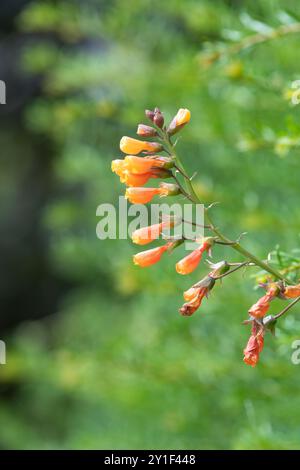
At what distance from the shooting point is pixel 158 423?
1.62 metres

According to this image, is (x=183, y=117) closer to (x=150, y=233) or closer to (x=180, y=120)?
(x=180, y=120)

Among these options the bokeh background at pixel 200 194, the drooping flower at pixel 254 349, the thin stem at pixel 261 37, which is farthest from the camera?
the bokeh background at pixel 200 194

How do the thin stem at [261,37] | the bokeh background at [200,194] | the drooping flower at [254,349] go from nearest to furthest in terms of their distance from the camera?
1. the drooping flower at [254,349]
2. the thin stem at [261,37]
3. the bokeh background at [200,194]

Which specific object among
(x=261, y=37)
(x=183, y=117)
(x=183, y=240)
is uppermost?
(x=261, y=37)

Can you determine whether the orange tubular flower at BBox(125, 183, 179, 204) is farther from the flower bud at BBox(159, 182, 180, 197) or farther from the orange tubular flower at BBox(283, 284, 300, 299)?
the orange tubular flower at BBox(283, 284, 300, 299)

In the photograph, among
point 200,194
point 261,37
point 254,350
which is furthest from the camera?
point 200,194

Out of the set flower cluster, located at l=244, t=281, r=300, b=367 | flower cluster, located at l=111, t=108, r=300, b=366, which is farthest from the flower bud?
flower cluster, located at l=244, t=281, r=300, b=367

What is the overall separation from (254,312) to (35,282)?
3.35 metres

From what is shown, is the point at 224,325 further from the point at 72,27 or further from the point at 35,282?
the point at 35,282

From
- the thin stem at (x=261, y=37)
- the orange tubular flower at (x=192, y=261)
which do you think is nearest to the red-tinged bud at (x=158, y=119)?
the orange tubular flower at (x=192, y=261)

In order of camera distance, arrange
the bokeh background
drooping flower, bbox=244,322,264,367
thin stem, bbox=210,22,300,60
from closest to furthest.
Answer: drooping flower, bbox=244,322,264,367 < thin stem, bbox=210,22,300,60 < the bokeh background

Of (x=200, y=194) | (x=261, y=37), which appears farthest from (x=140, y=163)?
(x=200, y=194)

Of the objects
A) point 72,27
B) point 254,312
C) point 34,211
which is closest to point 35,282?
point 34,211

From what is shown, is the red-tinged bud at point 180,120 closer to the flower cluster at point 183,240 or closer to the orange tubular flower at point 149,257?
the flower cluster at point 183,240
